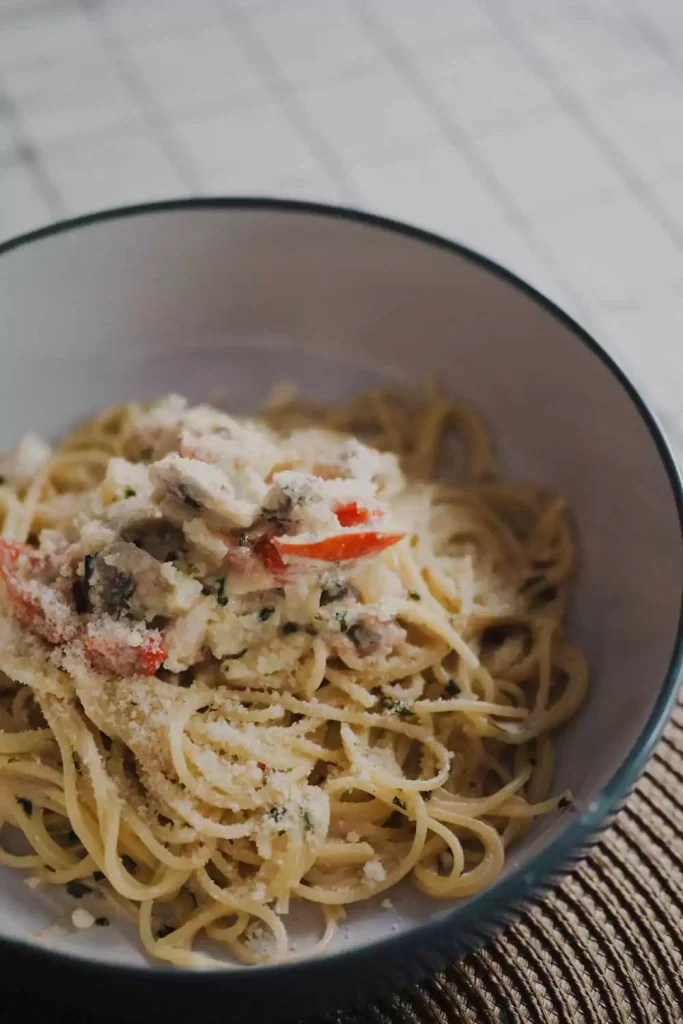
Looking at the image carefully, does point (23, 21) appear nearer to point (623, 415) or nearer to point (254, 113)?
point (254, 113)

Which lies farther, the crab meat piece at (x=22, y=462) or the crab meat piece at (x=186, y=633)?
the crab meat piece at (x=22, y=462)

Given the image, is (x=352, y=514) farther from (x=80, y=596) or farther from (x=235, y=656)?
(x=80, y=596)

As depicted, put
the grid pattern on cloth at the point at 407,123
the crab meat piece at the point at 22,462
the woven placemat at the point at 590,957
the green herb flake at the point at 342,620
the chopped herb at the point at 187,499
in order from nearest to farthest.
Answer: the woven placemat at the point at 590,957
the chopped herb at the point at 187,499
the green herb flake at the point at 342,620
the crab meat piece at the point at 22,462
the grid pattern on cloth at the point at 407,123

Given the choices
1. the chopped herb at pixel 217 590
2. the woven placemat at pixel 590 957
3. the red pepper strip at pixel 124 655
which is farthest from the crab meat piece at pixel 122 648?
the woven placemat at pixel 590 957

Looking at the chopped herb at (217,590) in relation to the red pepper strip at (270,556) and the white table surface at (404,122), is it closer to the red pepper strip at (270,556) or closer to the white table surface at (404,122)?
the red pepper strip at (270,556)

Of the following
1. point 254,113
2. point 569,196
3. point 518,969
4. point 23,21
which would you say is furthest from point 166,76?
point 518,969

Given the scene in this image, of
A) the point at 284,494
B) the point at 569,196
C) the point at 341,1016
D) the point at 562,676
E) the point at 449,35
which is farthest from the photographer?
the point at 449,35
